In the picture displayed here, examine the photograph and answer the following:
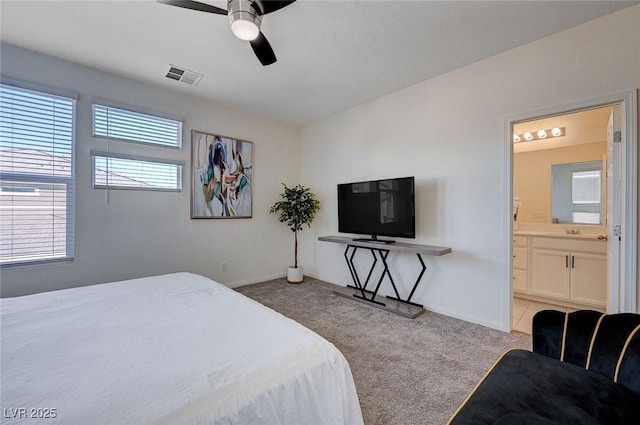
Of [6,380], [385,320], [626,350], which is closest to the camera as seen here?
[6,380]

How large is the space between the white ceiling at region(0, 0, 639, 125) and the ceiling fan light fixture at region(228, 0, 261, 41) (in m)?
0.35

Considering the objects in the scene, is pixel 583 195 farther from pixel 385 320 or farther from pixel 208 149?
pixel 208 149

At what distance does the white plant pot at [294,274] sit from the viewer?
13.9 ft

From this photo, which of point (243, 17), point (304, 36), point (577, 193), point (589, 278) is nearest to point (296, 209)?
point (304, 36)

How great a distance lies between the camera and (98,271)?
2850mm

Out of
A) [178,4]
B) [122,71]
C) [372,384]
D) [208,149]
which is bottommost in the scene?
[372,384]

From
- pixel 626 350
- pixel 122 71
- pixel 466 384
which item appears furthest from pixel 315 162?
pixel 626 350

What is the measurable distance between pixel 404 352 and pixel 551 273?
253 cm

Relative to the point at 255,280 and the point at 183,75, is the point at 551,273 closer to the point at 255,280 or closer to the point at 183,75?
the point at 255,280

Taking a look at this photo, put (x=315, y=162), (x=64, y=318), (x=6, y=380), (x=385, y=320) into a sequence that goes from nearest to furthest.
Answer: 1. (x=6, y=380)
2. (x=64, y=318)
3. (x=385, y=320)
4. (x=315, y=162)

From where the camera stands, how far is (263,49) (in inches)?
80.6

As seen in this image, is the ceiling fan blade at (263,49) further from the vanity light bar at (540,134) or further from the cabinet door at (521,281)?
the cabinet door at (521,281)

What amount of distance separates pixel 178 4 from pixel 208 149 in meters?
2.13

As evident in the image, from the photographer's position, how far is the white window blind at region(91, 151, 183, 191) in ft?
9.41
